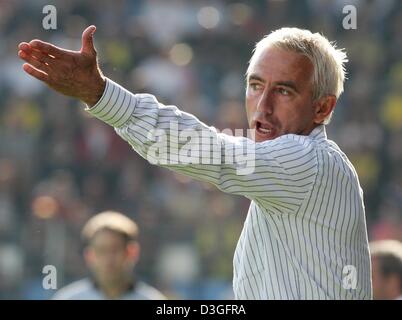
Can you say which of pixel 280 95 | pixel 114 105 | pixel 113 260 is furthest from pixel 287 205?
pixel 113 260

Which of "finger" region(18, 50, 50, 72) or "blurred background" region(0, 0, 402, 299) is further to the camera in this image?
"blurred background" region(0, 0, 402, 299)

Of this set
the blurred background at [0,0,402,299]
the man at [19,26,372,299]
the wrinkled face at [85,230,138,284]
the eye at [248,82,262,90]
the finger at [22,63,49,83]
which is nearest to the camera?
the finger at [22,63,49,83]

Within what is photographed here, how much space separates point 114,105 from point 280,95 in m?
0.81

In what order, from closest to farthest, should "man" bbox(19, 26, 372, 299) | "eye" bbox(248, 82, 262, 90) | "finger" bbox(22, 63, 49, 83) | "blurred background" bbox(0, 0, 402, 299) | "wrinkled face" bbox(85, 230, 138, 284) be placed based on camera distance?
"finger" bbox(22, 63, 49, 83), "man" bbox(19, 26, 372, 299), "eye" bbox(248, 82, 262, 90), "wrinkled face" bbox(85, 230, 138, 284), "blurred background" bbox(0, 0, 402, 299)

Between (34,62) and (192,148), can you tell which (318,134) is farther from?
(34,62)

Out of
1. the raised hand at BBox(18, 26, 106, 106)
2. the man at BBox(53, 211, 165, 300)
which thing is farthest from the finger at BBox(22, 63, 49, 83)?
the man at BBox(53, 211, 165, 300)

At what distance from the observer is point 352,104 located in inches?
501

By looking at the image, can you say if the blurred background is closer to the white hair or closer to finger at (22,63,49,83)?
the white hair

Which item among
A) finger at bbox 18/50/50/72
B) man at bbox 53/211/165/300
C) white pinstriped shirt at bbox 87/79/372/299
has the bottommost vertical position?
white pinstriped shirt at bbox 87/79/372/299

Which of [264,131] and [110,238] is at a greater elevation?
[110,238]

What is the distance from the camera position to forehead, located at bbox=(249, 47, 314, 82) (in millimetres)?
4309

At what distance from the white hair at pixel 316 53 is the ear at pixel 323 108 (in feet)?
0.06

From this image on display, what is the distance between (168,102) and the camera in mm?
12742

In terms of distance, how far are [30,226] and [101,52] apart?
3.20 metres
